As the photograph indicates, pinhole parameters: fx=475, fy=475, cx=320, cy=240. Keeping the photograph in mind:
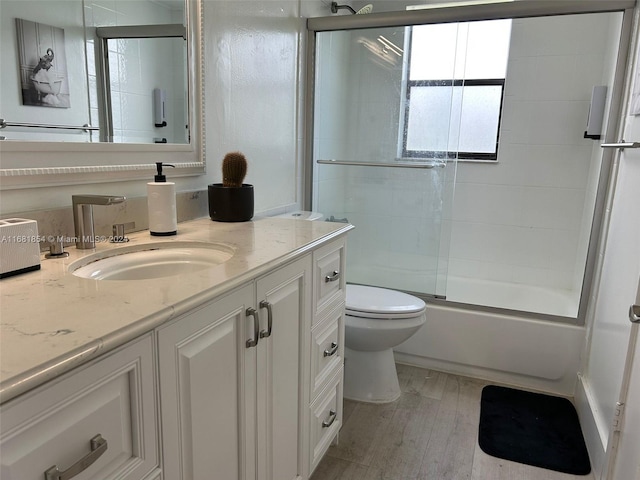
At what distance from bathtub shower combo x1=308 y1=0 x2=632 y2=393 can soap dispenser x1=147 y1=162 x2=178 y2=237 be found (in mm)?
1310

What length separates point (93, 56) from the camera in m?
1.17

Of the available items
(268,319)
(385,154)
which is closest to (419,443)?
(268,319)

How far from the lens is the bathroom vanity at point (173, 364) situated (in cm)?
58

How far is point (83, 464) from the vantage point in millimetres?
617

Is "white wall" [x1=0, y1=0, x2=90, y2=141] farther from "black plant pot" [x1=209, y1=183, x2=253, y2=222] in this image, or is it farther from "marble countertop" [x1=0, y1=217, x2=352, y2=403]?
"black plant pot" [x1=209, y1=183, x2=253, y2=222]

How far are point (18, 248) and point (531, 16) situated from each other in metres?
2.12

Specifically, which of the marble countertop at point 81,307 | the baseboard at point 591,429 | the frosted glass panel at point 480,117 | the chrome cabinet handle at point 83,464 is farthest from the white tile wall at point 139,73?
the frosted glass panel at point 480,117

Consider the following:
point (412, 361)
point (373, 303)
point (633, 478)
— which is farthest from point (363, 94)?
point (633, 478)

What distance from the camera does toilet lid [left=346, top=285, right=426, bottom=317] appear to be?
2.00 metres

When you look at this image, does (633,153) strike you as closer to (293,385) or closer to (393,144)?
(393,144)

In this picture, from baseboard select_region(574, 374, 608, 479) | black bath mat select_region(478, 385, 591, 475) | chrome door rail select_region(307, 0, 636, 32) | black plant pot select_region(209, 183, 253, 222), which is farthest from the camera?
chrome door rail select_region(307, 0, 636, 32)

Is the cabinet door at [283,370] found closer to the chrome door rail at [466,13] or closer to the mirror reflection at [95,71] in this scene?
the mirror reflection at [95,71]

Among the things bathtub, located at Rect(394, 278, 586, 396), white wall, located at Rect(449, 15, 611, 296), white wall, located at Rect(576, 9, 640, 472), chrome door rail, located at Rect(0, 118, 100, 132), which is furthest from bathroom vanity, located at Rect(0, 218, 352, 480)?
white wall, located at Rect(449, 15, 611, 296)

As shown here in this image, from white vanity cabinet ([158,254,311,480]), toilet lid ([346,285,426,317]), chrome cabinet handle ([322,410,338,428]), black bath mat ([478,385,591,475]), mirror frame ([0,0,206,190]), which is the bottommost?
black bath mat ([478,385,591,475])
